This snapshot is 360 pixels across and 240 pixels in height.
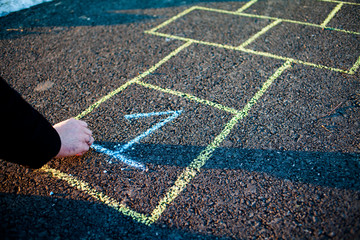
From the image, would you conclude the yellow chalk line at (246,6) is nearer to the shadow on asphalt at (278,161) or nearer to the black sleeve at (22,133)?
the shadow on asphalt at (278,161)

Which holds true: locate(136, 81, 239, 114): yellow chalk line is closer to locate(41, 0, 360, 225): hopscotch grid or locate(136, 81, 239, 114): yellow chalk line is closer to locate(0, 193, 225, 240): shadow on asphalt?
locate(41, 0, 360, 225): hopscotch grid

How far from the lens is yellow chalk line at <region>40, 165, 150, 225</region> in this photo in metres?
2.49

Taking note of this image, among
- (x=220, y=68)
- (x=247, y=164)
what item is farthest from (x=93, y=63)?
(x=247, y=164)

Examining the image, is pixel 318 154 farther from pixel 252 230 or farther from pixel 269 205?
pixel 252 230

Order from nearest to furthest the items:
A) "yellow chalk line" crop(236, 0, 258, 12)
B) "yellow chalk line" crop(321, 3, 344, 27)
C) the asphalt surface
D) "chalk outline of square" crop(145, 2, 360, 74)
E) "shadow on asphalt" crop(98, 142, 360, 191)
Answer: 1. the asphalt surface
2. "shadow on asphalt" crop(98, 142, 360, 191)
3. "chalk outline of square" crop(145, 2, 360, 74)
4. "yellow chalk line" crop(321, 3, 344, 27)
5. "yellow chalk line" crop(236, 0, 258, 12)

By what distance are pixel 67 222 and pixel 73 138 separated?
844 mm

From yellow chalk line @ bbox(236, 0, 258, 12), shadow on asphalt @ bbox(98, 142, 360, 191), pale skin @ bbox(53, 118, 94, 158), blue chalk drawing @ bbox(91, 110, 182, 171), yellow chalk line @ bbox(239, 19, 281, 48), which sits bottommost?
shadow on asphalt @ bbox(98, 142, 360, 191)

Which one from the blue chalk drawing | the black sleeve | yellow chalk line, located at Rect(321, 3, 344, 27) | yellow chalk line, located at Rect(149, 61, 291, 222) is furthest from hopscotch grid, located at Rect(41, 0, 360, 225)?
yellow chalk line, located at Rect(321, 3, 344, 27)

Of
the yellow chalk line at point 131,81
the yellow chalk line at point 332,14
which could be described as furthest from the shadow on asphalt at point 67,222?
the yellow chalk line at point 332,14

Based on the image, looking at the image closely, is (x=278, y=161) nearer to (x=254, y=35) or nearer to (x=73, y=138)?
(x=73, y=138)

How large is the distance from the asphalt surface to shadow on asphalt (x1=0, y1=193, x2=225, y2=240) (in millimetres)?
11

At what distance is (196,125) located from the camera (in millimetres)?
3408

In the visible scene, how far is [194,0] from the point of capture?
7074 millimetres

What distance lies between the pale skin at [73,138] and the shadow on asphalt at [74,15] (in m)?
4.00
